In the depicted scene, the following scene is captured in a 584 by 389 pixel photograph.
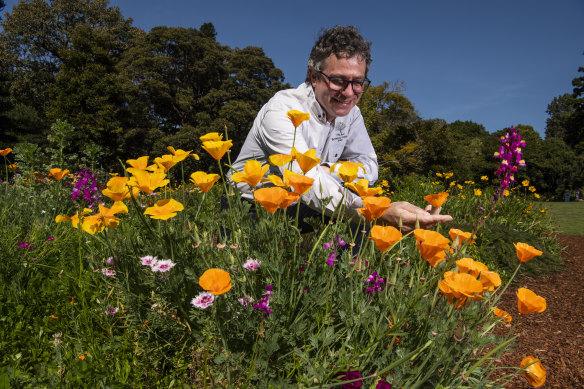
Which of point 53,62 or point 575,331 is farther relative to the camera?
point 53,62

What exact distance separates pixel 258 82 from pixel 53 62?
14643 mm

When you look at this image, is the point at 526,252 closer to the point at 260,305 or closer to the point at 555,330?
the point at 260,305

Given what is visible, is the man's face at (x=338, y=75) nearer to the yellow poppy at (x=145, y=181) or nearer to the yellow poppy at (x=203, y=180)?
the yellow poppy at (x=203, y=180)

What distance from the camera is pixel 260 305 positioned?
106 cm

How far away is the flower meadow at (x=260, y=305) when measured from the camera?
3.20ft

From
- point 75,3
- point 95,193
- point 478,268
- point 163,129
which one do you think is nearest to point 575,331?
point 478,268

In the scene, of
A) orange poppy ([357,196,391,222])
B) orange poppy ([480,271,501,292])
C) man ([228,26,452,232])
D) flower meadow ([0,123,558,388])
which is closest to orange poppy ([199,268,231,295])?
flower meadow ([0,123,558,388])

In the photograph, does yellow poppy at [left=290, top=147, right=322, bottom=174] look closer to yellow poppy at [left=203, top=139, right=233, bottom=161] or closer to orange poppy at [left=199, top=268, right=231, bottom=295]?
yellow poppy at [left=203, top=139, right=233, bottom=161]

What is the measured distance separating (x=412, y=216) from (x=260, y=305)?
772 millimetres

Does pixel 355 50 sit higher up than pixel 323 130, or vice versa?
pixel 355 50

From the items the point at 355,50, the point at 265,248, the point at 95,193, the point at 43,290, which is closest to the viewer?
the point at 265,248

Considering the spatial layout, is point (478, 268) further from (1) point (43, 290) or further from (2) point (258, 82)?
(2) point (258, 82)

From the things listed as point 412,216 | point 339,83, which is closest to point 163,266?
point 412,216

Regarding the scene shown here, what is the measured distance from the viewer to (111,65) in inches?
782
